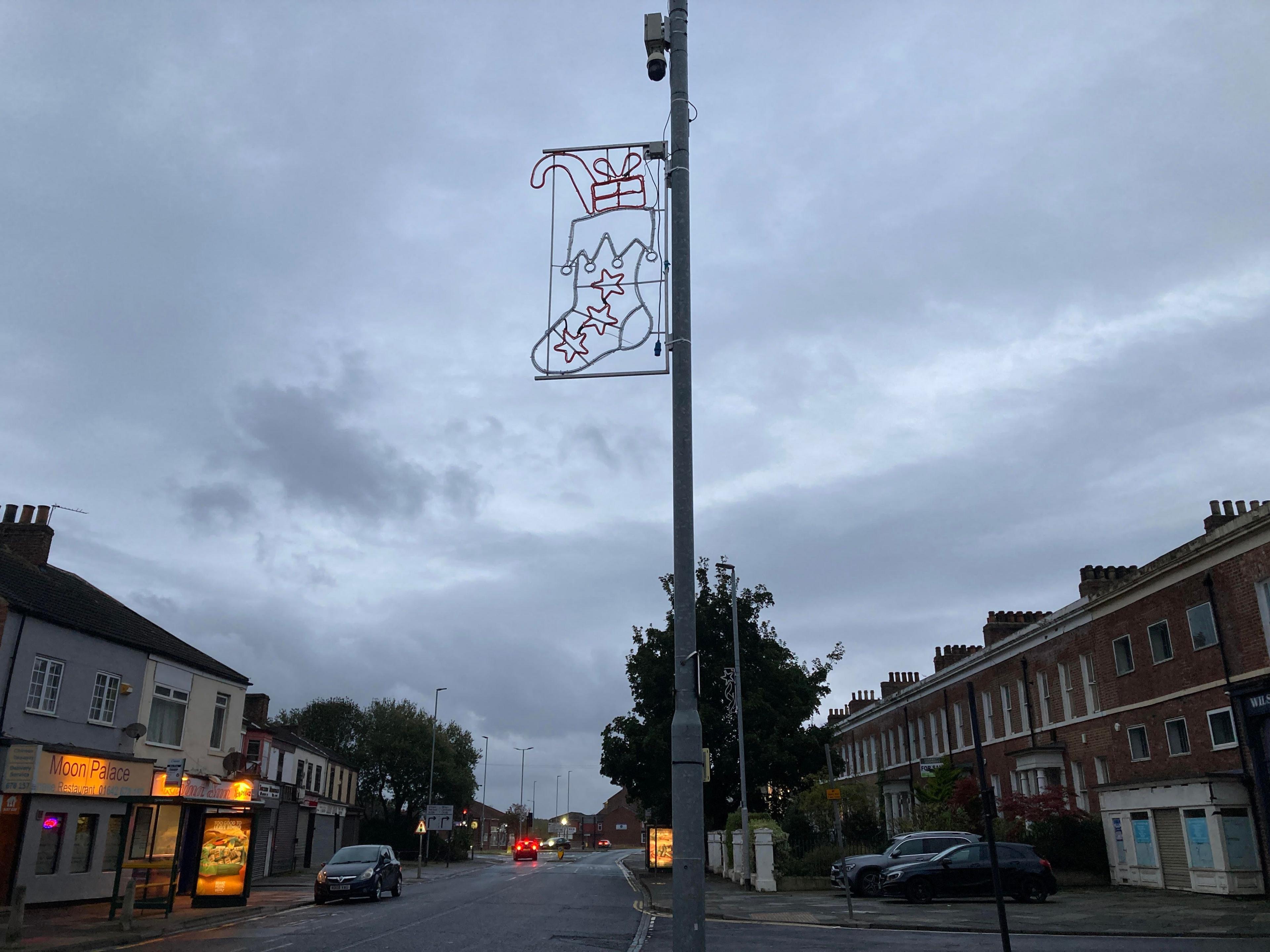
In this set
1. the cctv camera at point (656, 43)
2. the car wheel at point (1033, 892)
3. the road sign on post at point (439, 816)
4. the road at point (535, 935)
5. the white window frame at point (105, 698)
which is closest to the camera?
the cctv camera at point (656, 43)

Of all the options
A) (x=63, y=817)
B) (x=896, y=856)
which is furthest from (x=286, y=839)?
(x=896, y=856)

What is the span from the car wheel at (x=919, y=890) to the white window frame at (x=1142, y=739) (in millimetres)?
8777

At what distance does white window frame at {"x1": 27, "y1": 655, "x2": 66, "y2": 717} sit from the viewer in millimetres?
23156

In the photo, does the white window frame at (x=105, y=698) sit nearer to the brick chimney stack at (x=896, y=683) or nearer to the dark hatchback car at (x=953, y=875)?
the dark hatchback car at (x=953, y=875)

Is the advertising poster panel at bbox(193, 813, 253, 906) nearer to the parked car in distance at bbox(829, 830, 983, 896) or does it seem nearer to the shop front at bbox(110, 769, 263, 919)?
the shop front at bbox(110, 769, 263, 919)

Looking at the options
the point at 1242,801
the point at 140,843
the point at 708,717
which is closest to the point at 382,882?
the point at 140,843

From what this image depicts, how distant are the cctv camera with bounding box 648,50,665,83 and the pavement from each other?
14.5 metres

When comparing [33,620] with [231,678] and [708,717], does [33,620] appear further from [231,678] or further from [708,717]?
[708,717]

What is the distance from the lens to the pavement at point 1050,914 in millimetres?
18156

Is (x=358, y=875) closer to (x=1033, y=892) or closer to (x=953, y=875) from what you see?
(x=953, y=875)

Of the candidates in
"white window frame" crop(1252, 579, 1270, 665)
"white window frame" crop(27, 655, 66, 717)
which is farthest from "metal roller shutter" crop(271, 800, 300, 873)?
"white window frame" crop(1252, 579, 1270, 665)

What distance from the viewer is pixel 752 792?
141 ft

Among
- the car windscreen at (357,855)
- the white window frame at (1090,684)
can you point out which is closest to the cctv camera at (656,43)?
the car windscreen at (357,855)

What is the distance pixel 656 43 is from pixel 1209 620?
2469 cm
